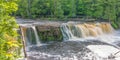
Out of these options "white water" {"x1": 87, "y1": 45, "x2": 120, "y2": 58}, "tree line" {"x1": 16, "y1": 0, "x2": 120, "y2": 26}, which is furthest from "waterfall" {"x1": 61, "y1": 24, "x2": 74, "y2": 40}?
"tree line" {"x1": 16, "y1": 0, "x2": 120, "y2": 26}

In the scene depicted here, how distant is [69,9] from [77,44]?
1219cm

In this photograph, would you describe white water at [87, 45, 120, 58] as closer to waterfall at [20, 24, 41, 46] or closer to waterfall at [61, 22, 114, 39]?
waterfall at [61, 22, 114, 39]

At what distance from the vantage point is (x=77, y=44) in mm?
23125

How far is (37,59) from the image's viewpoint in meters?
17.5

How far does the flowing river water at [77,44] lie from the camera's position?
61.0 ft

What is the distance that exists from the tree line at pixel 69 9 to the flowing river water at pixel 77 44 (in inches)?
102

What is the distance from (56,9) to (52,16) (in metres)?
1.04

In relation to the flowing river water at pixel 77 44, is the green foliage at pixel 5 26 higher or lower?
higher

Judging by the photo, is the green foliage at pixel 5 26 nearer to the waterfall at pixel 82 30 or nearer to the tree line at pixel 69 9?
the waterfall at pixel 82 30

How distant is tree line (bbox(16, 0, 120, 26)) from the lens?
33062 millimetres

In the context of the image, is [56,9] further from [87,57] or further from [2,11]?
[2,11]

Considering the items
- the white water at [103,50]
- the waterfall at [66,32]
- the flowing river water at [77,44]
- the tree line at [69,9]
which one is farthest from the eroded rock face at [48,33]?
the tree line at [69,9]

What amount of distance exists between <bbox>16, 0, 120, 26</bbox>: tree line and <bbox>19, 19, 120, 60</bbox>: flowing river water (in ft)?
8.47

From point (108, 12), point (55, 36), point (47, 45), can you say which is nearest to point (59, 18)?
point (108, 12)
